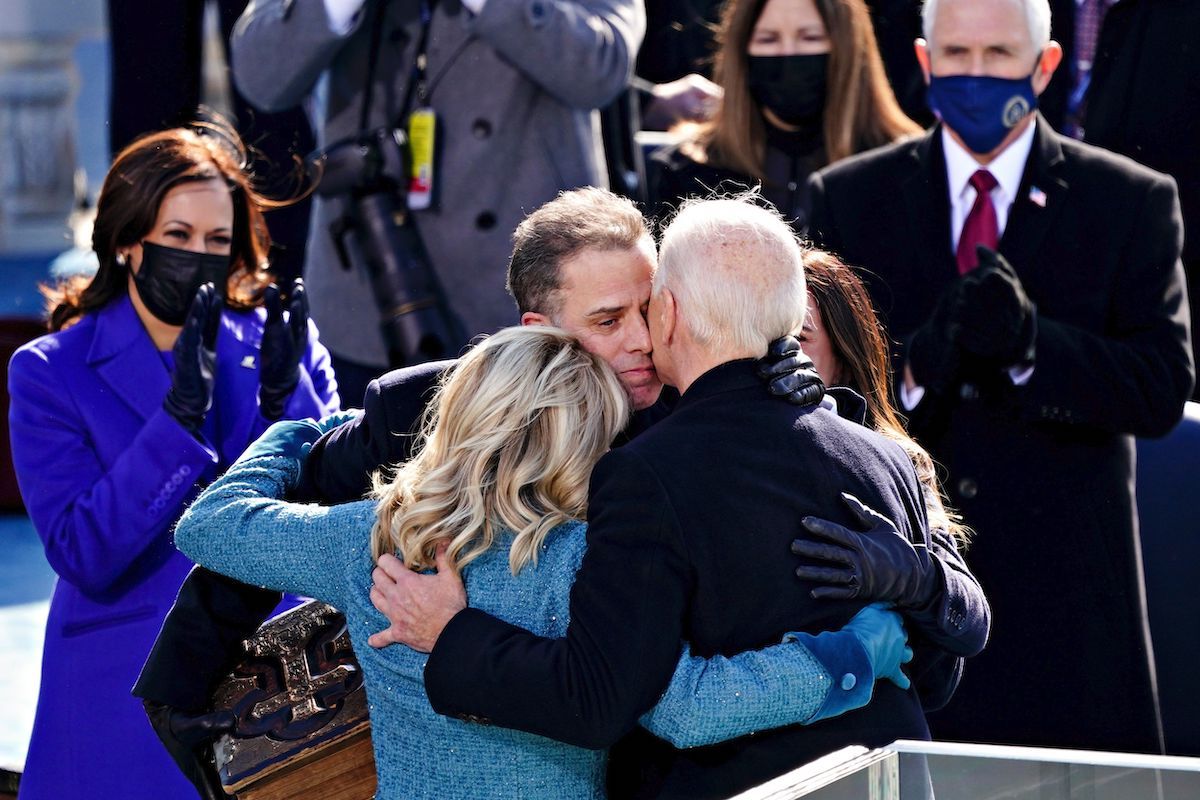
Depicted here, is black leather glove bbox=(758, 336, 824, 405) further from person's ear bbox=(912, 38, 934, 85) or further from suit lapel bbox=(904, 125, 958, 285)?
person's ear bbox=(912, 38, 934, 85)

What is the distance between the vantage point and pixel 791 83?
4.20 meters

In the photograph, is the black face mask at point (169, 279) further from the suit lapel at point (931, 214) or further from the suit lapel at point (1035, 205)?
the suit lapel at point (1035, 205)

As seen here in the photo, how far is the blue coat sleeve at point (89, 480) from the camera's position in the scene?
3.04 metres

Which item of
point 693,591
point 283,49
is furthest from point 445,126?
point 693,591

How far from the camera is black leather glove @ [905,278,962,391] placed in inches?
133

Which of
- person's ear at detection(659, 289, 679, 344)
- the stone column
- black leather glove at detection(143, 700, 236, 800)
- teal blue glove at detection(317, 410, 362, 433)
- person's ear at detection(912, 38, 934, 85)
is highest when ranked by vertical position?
person's ear at detection(912, 38, 934, 85)

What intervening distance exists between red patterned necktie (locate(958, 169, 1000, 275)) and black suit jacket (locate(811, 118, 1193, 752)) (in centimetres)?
4

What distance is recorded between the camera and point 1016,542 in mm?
3574

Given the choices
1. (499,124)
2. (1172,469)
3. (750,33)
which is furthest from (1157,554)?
(499,124)

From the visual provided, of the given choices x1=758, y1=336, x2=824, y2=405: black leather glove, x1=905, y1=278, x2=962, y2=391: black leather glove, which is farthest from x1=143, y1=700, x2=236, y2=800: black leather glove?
x1=905, y1=278, x2=962, y2=391: black leather glove

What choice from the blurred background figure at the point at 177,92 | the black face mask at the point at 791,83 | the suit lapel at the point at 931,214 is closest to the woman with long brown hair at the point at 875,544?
the suit lapel at the point at 931,214

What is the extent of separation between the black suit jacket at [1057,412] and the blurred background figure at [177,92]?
7.16ft

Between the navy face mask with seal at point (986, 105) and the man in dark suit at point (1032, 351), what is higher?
the navy face mask with seal at point (986, 105)

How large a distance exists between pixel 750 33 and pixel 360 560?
230 cm
